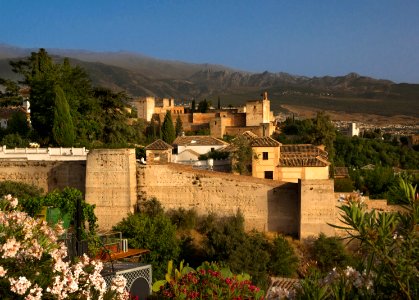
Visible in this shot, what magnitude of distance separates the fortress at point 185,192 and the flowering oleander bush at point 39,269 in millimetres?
12578

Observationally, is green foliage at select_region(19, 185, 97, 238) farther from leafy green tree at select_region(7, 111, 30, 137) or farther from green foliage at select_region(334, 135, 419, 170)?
green foliage at select_region(334, 135, 419, 170)

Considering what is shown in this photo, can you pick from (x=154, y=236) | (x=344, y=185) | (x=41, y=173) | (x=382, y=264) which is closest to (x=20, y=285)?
(x=382, y=264)

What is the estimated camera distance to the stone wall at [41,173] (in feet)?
66.0

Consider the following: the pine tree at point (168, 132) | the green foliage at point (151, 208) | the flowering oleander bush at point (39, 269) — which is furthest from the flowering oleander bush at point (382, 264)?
the pine tree at point (168, 132)

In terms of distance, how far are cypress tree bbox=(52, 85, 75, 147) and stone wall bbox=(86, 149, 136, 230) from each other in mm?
4373

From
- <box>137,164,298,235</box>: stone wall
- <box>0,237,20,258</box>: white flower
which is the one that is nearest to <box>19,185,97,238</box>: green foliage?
<box>137,164,298,235</box>: stone wall

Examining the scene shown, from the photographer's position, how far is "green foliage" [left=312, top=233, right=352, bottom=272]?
17.7m

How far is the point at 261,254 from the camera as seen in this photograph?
1783 centimetres

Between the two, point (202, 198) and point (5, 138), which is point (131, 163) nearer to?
point (202, 198)

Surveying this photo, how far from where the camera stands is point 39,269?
5.88 m

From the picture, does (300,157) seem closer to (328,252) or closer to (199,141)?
(328,252)

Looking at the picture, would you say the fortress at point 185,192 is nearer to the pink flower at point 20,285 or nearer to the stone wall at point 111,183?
the stone wall at point 111,183

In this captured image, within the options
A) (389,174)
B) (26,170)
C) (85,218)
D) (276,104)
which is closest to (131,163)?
(85,218)

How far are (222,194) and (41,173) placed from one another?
235 inches
